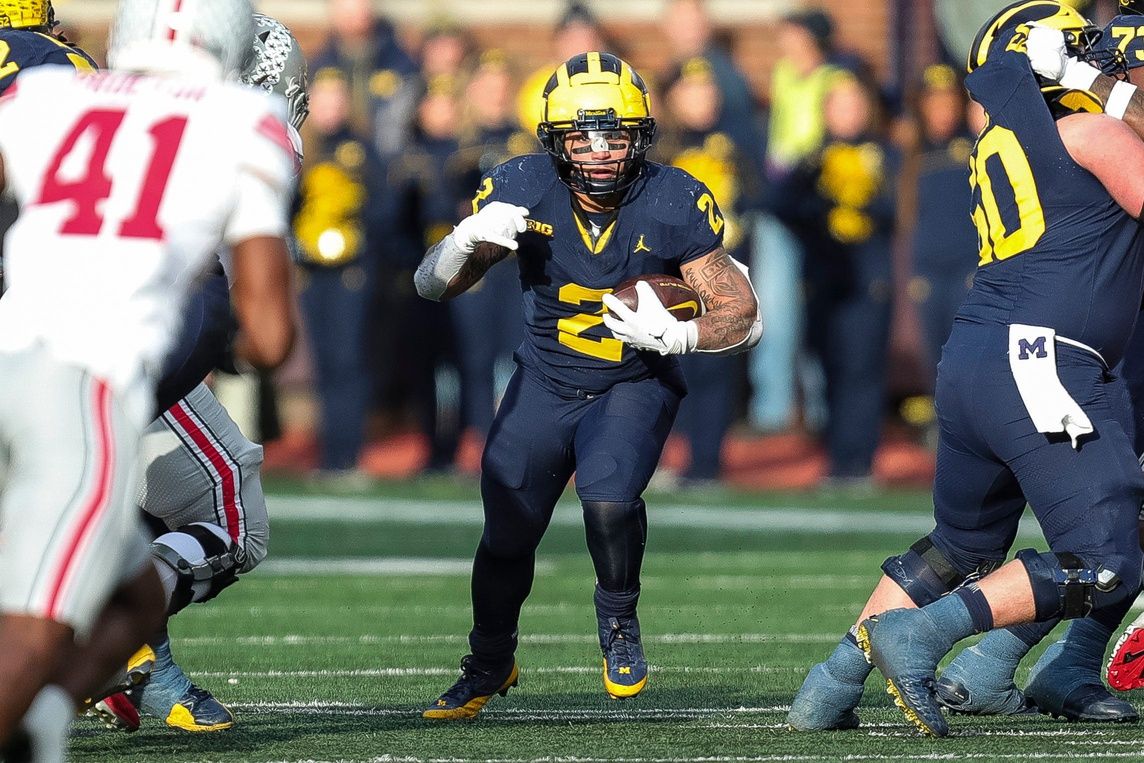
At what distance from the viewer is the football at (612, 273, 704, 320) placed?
5.54 m

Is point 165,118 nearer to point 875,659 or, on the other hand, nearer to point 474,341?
point 875,659

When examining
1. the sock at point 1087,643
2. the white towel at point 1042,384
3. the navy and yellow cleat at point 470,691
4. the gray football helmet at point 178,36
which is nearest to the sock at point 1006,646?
the sock at point 1087,643

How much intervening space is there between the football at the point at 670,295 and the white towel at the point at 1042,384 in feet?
2.94

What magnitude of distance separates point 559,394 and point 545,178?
23.6 inches

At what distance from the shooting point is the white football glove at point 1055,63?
5.22 metres

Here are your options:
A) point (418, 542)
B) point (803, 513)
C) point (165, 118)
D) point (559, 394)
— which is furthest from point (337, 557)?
point (165, 118)

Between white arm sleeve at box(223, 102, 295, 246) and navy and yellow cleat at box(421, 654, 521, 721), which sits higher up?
white arm sleeve at box(223, 102, 295, 246)

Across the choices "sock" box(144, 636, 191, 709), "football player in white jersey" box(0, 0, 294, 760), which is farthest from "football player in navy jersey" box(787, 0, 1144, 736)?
"football player in white jersey" box(0, 0, 294, 760)

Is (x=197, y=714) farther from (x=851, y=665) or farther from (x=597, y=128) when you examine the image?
(x=597, y=128)

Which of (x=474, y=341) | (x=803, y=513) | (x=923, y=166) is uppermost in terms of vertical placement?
(x=923, y=166)

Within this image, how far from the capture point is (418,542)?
34.3ft

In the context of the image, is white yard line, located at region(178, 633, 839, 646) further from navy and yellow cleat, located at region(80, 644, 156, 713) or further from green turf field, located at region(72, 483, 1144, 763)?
navy and yellow cleat, located at region(80, 644, 156, 713)

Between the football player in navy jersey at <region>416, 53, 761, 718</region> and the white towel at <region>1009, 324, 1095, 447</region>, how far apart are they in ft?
2.58

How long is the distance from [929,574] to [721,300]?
2.98 feet
